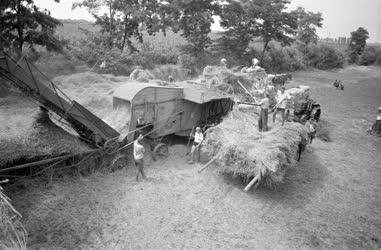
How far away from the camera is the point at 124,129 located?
9.59 m

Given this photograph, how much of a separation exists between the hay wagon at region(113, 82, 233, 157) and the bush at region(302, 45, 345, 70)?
3521 cm

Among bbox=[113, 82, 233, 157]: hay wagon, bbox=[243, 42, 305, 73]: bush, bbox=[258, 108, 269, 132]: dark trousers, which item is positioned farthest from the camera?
bbox=[243, 42, 305, 73]: bush

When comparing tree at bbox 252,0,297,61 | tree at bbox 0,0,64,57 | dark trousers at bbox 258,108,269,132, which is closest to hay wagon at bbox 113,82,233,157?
dark trousers at bbox 258,108,269,132

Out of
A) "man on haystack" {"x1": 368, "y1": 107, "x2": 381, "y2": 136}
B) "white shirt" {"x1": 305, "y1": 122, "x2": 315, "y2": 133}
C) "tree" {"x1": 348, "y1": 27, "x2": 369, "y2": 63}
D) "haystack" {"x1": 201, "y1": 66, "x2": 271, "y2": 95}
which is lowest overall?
"man on haystack" {"x1": 368, "y1": 107, "x2": 381, "y2": 136}

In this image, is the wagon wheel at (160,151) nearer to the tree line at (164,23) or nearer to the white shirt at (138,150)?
the white shirt at (138,150)

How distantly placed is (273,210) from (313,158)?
4.82 m

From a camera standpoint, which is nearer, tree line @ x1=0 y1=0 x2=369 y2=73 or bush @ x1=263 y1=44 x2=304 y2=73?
tree line @ x1=0 y1=0 x2=369 y2=73

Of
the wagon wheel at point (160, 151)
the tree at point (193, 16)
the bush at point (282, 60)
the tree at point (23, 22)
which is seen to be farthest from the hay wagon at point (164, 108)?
the bush at point (282, 60)

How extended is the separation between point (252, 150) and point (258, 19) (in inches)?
920

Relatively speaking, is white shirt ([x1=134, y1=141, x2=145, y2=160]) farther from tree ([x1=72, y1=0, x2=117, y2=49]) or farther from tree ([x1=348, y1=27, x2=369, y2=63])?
tree ([x1=348, y1=27, x2=369, y2=63])

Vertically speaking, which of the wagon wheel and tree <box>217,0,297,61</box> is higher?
tree <box>217,0,297,61</box>

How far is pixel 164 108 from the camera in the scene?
10.7 metres

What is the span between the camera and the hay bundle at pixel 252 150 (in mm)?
7965

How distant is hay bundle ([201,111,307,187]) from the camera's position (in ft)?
26.1
